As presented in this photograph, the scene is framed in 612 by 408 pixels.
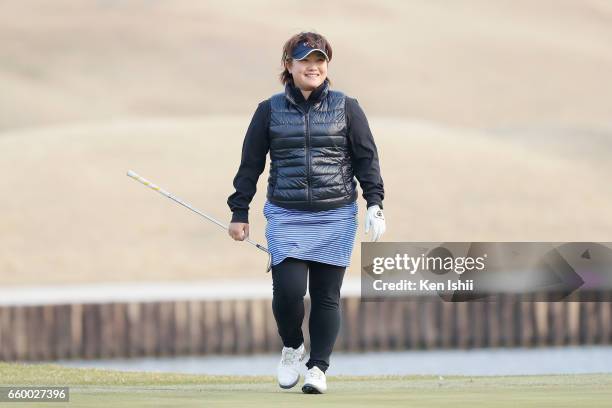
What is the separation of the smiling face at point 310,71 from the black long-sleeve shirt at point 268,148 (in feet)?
0.15

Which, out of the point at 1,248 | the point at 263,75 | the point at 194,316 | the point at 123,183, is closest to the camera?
the point at 194,316

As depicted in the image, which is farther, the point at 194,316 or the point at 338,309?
the point at 194,316

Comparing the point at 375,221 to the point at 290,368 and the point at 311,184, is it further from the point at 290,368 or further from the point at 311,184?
the point at 290,368

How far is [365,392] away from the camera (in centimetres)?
849

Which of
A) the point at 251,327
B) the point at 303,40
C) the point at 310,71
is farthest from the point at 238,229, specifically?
the point at 251,327

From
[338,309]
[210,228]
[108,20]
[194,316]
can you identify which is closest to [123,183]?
[210,228]

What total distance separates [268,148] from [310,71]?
1.67 feet

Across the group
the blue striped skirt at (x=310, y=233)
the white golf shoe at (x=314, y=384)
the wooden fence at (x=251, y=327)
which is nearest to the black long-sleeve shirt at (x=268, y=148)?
the blue striped skirt at (x=310, y=233)

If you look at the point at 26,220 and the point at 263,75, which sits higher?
the point at 263,75

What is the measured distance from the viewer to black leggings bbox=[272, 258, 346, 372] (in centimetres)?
875

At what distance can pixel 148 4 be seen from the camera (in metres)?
139

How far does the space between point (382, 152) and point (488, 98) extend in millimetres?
74794

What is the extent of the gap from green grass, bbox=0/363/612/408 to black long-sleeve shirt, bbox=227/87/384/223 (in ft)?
3.43

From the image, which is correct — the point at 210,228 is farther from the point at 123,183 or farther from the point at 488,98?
the point at 488,98
